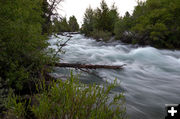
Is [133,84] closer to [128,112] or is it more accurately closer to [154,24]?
[128,112]

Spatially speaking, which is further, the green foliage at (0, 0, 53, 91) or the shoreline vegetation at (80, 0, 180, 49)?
the shoreline vegetation at (80, 0, 180, 49)

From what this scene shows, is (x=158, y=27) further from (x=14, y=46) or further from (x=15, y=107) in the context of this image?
(x=15, y=107)

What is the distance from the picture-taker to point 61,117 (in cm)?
165

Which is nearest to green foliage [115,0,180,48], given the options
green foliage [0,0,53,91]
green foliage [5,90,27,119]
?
green foliage [0,0,53,91]

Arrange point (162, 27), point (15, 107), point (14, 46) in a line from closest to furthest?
point (15, 107), point (14, 46), point (162, 27)

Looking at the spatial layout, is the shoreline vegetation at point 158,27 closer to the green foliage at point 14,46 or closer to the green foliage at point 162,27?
the green foliage at point 162,27

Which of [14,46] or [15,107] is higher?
[14,46]

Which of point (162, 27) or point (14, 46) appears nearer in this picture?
point (14, 46)

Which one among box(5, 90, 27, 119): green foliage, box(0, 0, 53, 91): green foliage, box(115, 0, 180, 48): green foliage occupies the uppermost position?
box(115, 0, 180, 48): green foliage

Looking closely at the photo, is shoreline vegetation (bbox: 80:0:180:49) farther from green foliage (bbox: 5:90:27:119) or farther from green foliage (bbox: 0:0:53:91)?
green foliage (bbox: 5:90:27:119)

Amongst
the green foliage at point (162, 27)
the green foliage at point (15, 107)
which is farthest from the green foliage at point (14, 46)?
the green foliage at point (162, 27)

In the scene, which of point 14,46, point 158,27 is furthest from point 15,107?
point 158,27

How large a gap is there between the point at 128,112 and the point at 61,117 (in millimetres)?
2264

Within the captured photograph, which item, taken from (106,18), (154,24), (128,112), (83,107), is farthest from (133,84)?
(106,18)
